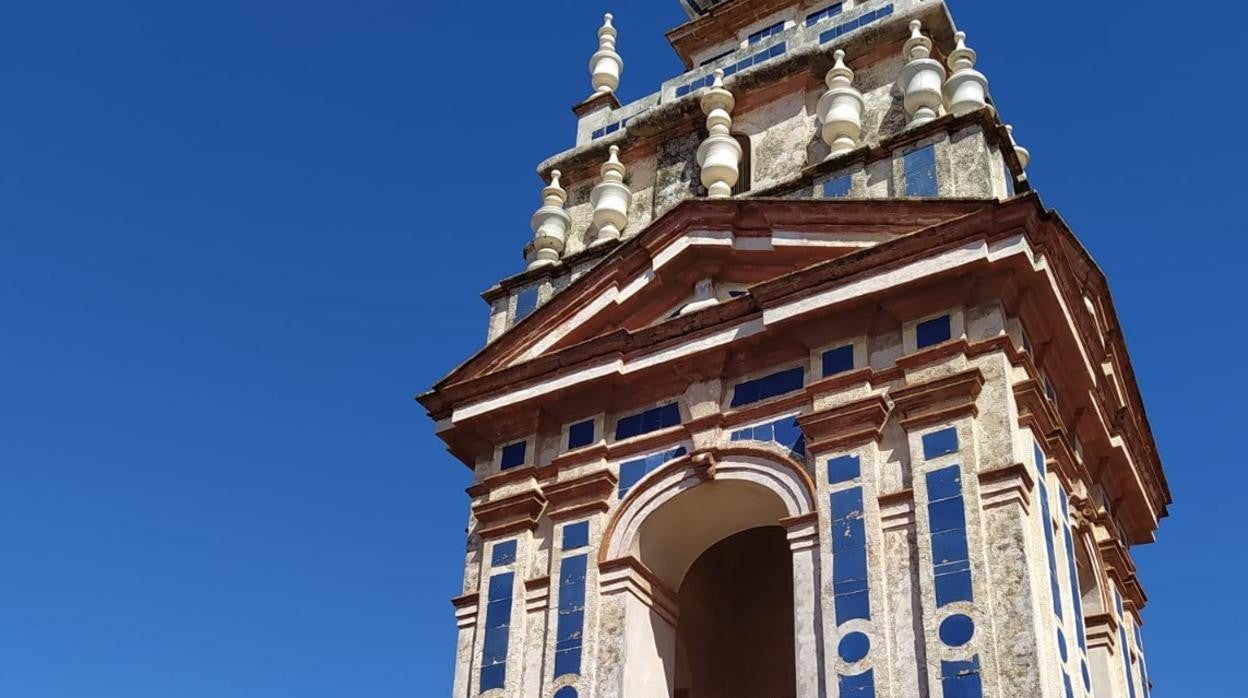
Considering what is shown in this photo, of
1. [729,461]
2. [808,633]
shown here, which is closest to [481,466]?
[729,461]

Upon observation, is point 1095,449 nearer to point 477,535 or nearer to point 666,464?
point 666,464

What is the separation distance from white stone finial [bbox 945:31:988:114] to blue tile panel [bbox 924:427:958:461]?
13.4 feet

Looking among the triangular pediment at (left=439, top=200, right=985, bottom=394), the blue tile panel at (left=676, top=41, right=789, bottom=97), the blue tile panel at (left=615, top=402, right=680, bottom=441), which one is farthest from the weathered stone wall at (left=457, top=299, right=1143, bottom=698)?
the blue tile panel at (left=676, top=41, right=789, bottom=97)

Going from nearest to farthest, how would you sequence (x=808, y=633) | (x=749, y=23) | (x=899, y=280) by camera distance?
(x=808, y=633) < (x=899, y=280) < (x=749, y=23)

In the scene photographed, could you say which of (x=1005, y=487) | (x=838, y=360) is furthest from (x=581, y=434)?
(x=1005, y=487)

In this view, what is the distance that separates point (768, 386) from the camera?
15.1 m

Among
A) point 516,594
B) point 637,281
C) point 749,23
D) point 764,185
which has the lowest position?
point 516,594

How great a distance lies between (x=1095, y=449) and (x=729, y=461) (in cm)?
423

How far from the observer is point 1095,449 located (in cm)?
1650

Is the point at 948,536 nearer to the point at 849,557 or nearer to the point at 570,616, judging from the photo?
the point at 849,557

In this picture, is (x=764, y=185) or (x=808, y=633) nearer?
(x=808, y=633)

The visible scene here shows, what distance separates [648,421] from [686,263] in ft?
5.98

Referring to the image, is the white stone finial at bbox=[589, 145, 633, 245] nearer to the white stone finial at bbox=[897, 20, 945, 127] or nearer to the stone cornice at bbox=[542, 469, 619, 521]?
the white stone finial at bbox=[897, 20, 945, 127]

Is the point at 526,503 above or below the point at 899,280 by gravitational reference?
below
